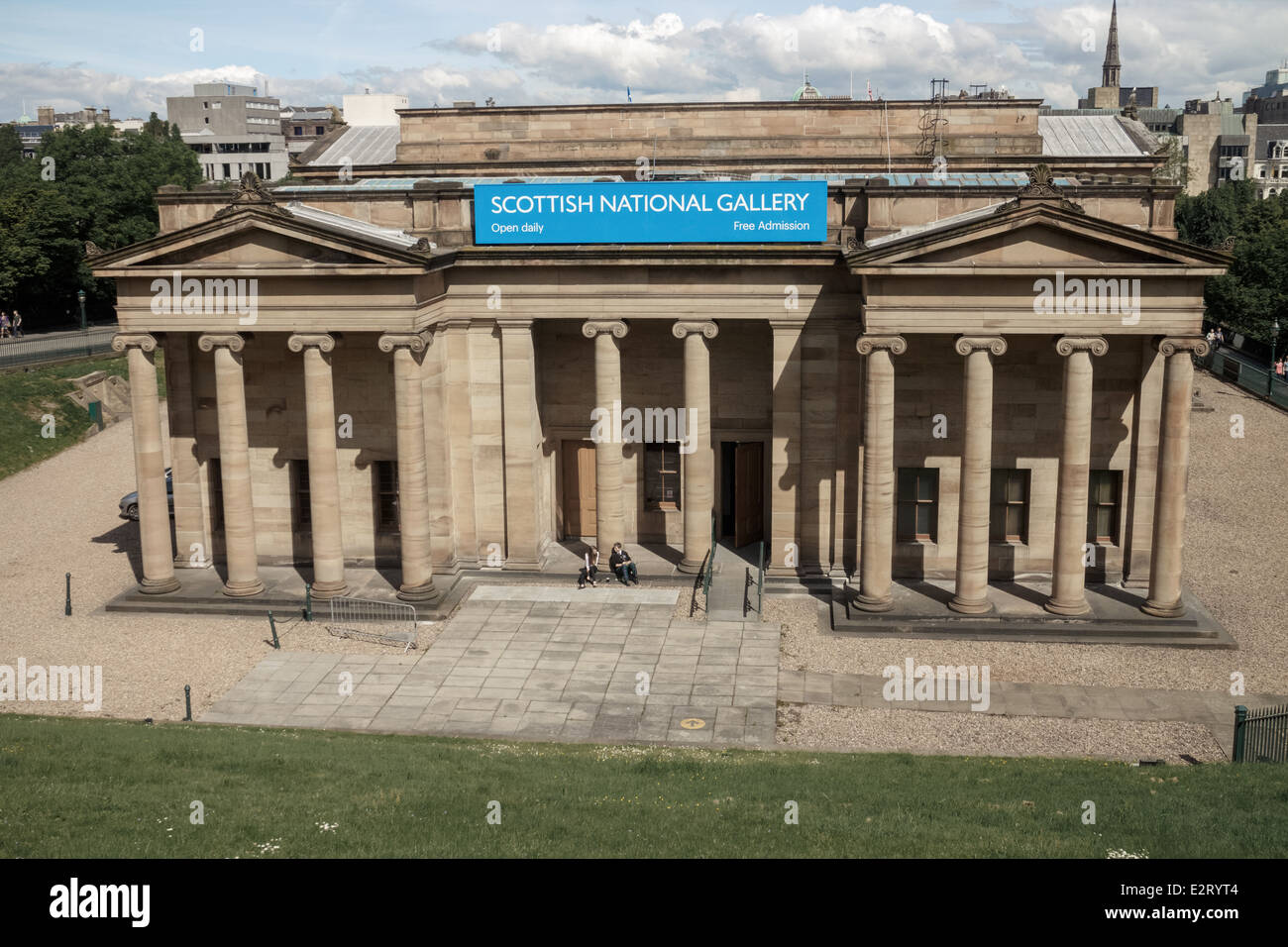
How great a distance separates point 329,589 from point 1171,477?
82.2 ft

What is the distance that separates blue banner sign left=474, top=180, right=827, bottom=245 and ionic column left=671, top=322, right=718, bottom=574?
2944 millimetres

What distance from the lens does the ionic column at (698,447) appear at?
1474 inches

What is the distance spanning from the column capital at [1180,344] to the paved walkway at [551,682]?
1348cm

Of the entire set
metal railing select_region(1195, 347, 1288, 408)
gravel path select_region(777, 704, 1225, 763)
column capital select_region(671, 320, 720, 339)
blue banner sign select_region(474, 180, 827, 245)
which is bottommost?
gravel path select_region(777, 704, 1225, 763)

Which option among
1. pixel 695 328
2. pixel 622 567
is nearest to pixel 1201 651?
pixel 622 567

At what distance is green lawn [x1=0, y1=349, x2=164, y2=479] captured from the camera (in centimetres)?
5750

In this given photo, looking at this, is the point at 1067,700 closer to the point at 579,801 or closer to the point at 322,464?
the point at 579,801

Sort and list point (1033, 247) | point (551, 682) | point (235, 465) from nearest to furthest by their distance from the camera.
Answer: point (551, 682)
point (1033, 247)
point (235, 465)

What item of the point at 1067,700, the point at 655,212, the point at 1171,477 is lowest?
the point at 1067,700

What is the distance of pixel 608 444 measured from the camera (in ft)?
127

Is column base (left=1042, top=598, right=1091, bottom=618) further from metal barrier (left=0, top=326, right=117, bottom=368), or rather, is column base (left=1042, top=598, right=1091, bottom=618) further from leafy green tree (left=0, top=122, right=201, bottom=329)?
leafy green tree (left=0, top=122, right=201, bottom=329)

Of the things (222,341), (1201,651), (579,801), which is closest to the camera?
(579,801)

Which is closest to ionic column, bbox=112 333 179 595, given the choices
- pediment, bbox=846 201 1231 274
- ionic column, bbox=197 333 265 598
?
ionic column, bbox=197 333 265 598
